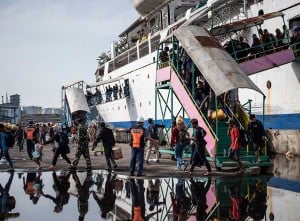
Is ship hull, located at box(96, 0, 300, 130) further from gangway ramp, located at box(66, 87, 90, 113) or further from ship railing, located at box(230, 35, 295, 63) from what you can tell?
gangway ramp, located at box(66, 87, 90, 113)

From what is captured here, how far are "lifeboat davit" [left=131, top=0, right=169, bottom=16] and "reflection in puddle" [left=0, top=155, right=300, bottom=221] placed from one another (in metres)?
25.4

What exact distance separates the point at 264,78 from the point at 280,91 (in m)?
1.16

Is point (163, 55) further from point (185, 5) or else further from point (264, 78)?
point (185, 5)

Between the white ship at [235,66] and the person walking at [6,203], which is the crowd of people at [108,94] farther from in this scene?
the person walking at [6,203]

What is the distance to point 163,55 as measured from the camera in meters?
17.3

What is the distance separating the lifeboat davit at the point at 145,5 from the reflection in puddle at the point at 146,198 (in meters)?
25.4

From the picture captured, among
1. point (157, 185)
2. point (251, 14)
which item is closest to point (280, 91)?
point (251, 14)

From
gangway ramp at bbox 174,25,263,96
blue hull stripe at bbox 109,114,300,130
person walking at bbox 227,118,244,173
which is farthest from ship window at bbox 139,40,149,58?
person walking at bbox 227,118,244,173

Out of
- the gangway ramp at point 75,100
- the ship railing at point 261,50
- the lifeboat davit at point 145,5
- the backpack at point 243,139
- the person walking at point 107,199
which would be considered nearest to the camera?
the person walking at point 107,199

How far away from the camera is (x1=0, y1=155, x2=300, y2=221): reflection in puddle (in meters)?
7.07

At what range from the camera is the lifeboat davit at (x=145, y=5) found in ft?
116

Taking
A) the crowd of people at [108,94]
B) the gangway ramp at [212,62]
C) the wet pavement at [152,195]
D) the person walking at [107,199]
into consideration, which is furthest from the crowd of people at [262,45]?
the crowd of people at [108,94]

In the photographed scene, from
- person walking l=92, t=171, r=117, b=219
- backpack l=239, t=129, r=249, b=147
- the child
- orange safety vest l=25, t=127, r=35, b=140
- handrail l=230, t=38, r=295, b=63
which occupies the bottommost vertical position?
person walking l=92, t=171, r=117, b=219

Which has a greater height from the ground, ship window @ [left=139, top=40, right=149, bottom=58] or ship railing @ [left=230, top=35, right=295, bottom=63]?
ship window @ [left=139, top=40, right=149, bottom=58]
